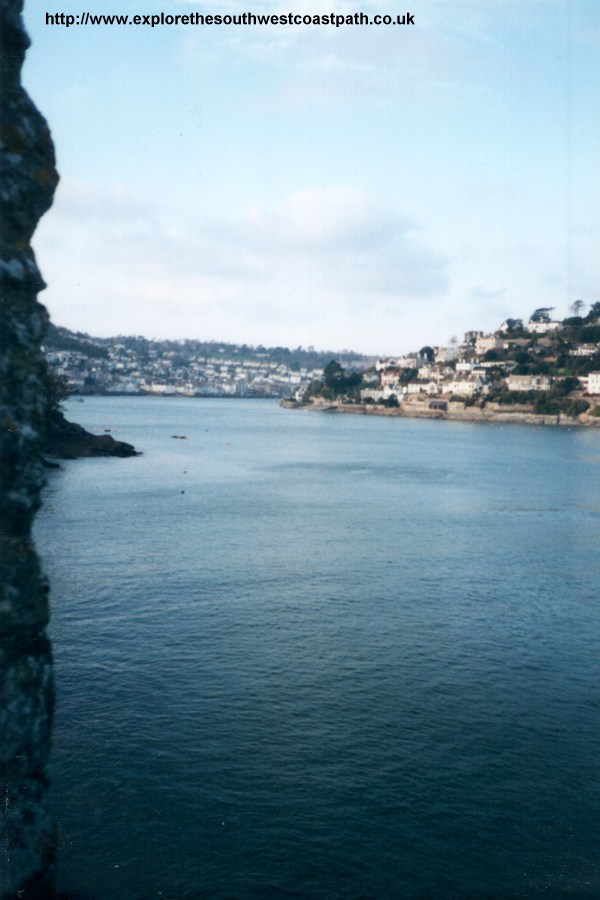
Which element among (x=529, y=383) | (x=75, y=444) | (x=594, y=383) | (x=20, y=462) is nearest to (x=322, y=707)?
(x=20, y=462)

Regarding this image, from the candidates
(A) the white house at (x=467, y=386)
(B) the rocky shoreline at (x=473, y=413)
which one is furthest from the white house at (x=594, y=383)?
(A) the white house at (x=467, y=386)

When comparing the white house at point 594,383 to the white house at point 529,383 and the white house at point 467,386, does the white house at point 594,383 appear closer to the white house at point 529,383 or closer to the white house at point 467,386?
the white house at point 529,383

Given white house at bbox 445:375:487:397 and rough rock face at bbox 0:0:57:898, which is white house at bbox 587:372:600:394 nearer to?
white house at bbox 445:375:487:397

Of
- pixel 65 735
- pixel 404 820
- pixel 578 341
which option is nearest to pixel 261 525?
pixel 65 735

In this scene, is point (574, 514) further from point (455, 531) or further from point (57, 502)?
point (57, 502)

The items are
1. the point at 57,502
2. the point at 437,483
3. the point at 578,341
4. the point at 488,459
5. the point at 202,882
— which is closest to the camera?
the point at 202,882
